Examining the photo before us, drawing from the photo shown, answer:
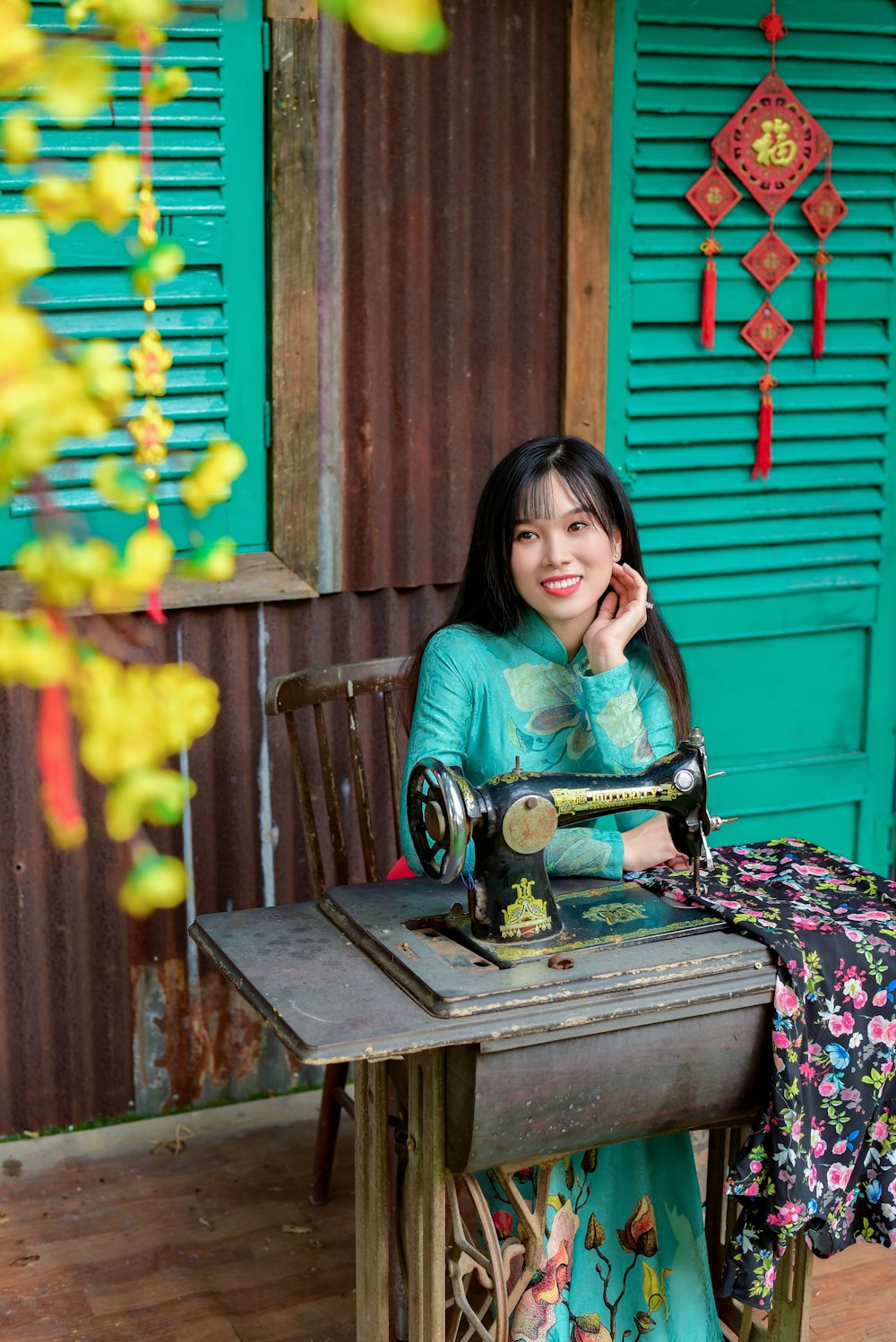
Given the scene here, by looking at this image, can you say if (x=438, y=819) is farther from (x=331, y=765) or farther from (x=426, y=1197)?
(x=331, y=765)

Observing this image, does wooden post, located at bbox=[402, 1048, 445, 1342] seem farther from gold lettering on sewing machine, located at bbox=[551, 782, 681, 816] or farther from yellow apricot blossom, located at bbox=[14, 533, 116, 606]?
yellow apricot blossom, located at bbox=[14, 533, 116, 606]

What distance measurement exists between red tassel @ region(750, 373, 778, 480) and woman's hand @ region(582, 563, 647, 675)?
1.54m

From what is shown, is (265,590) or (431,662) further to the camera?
(265,590)

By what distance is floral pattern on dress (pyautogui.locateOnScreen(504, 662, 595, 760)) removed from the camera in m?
2.68

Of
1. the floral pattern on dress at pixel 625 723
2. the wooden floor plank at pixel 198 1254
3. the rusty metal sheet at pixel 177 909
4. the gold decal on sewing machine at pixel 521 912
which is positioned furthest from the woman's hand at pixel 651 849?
the rusty metal sheet at pixel 177 909

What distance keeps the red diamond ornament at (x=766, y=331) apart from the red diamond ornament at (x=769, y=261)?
0.07 m

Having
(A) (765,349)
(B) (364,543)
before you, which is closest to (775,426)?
(A) (765,349)

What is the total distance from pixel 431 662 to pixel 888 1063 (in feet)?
3.36

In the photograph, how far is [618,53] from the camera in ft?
12.4

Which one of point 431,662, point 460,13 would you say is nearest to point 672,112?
point 460,13

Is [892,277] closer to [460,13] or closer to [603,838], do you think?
[460,13]

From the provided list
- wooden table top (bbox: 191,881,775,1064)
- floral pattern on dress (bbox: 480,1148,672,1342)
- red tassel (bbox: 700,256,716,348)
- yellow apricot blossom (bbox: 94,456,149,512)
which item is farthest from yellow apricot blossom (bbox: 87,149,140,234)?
red tassel (bbox: 700,256,716,348)

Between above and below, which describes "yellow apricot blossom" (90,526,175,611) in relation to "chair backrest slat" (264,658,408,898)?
above

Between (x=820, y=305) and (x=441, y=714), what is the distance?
209cm
